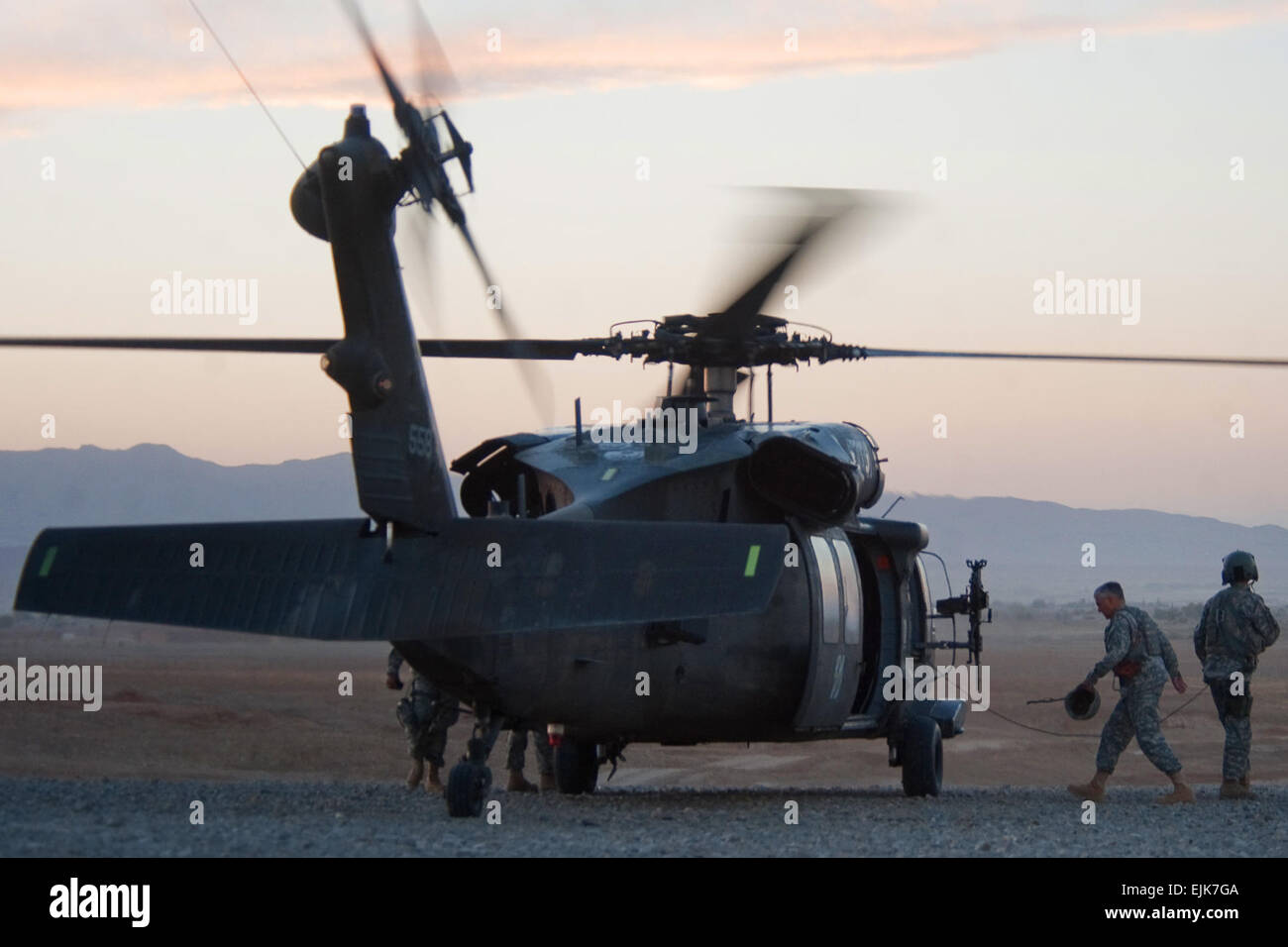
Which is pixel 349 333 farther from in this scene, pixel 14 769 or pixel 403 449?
pixel 14 769

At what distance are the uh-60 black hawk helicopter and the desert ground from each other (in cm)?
111

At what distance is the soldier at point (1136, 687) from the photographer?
16.2 meters

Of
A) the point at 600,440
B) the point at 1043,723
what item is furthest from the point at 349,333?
the point at 1043,723

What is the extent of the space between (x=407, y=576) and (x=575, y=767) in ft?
18.8

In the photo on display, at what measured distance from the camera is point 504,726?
44.0ft

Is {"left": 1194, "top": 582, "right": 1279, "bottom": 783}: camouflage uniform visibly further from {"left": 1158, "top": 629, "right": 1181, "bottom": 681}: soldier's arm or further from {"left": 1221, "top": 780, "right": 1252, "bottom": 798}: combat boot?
{"left": 1158, "top": 629, "right": 1181, "bottom": 681}: soldier's arm

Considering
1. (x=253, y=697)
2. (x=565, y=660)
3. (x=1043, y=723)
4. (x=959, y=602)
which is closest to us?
(x=565, y=660)

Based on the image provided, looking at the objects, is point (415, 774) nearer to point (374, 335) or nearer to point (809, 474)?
point (809, 474)

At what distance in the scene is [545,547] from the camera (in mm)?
11945

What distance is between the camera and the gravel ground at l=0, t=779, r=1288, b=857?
10266mm

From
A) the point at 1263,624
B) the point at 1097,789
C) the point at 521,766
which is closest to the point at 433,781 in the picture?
the point at 521,766

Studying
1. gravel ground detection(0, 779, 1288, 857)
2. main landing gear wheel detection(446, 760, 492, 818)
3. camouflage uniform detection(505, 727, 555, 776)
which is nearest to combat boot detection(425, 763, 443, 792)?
gravel ground detection(0, 779, 1288, 857)

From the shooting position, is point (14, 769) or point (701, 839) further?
point (14, 769)
